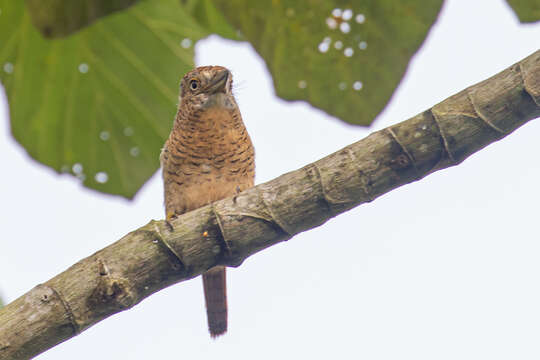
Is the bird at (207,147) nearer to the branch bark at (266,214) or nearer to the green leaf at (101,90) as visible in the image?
the green leaf at (101,90)

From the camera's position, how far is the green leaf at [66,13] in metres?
2.48

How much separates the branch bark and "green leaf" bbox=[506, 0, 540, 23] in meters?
0.69

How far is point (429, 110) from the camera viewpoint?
74.7 inches

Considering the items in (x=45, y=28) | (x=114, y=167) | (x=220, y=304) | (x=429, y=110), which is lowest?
(x=220, y=304)

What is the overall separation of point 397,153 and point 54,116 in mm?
2251

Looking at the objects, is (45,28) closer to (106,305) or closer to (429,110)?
(106,305)

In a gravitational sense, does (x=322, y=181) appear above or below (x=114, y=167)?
above

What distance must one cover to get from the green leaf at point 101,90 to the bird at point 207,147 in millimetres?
163

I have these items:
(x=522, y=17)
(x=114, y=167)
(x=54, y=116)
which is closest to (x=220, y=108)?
(x=114, y=167)

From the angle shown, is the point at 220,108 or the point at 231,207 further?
the point at 220,108

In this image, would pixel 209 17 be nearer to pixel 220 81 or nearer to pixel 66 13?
pixel 220 81

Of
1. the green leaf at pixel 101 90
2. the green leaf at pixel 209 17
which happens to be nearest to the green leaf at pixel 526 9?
the green leaf at pixel 209 17

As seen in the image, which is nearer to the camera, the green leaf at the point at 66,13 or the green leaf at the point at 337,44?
the green leaf at the point at 66,13

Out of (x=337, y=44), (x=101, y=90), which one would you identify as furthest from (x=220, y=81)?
(x=337, y=44)
